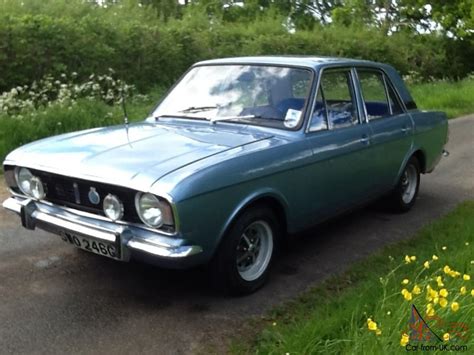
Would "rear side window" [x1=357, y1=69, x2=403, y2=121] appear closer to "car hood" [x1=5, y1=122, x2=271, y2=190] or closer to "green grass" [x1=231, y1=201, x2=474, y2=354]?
"green grass" [x1=231, y1=201, x2=474, y2=354]

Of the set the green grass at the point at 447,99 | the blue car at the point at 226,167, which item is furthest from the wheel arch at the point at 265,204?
the green grass at the point at 447,99

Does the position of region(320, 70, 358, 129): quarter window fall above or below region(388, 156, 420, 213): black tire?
above

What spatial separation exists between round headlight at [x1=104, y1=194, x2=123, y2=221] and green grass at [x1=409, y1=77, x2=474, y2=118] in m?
12.1

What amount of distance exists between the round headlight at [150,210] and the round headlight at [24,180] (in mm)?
1054

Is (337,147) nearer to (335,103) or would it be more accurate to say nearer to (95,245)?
(335,103)

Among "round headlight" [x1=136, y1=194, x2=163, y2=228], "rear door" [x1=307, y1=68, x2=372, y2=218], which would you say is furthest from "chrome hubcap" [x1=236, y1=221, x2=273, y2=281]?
"round headlight" [x1=136, y1=194, x2=163, y2=228]

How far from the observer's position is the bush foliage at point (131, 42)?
10531mm

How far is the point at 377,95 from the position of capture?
568 centimetres

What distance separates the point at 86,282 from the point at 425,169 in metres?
3.92

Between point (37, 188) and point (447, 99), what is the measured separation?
13.8 m

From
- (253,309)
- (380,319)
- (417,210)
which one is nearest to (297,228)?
(253,309)

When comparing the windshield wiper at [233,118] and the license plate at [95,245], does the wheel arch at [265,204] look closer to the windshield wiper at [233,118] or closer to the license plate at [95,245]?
the license plate at [95,245]

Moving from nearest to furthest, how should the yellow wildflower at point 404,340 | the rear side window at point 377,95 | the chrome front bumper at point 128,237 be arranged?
the yellow wildflower at point 404,340, the chrome front bumper at point 128,237, the rear side window at point 377,95

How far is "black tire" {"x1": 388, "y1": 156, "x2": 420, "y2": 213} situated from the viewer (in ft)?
19.9
